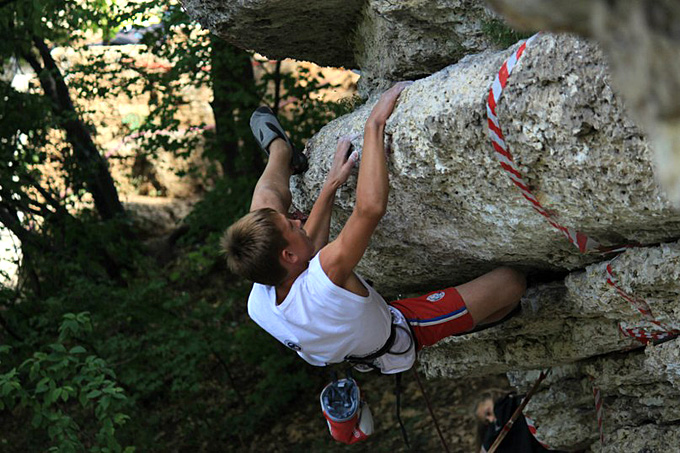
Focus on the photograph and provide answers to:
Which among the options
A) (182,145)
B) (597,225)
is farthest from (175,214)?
(597,225)

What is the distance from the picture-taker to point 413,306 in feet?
13.0

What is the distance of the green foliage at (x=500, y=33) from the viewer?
3369 millimetres

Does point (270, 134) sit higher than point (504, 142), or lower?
higher

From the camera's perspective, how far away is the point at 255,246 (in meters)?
3.42

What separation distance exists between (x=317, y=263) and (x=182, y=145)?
4684 mm

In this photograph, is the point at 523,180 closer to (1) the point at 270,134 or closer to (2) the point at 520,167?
(2) the point at 520,167

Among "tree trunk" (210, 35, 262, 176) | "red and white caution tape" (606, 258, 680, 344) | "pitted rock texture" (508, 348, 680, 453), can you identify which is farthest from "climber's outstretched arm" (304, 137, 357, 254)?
"tree trunk" (210, 35, 262, 176)

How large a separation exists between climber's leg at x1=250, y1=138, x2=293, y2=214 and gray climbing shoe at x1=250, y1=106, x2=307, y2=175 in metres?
0.03

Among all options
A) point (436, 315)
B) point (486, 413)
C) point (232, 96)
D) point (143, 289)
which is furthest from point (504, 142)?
point (143, 289)

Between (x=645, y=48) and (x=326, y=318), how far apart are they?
266 centimetres

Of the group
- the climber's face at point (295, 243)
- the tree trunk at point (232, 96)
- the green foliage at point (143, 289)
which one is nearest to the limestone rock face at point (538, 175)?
the climber's face at point (295, 243)

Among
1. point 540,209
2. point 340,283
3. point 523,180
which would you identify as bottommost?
point 340,283

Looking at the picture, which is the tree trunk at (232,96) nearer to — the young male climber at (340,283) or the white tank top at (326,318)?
the young male climber at (340,283)

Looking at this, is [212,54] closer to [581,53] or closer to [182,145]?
[182,145]
